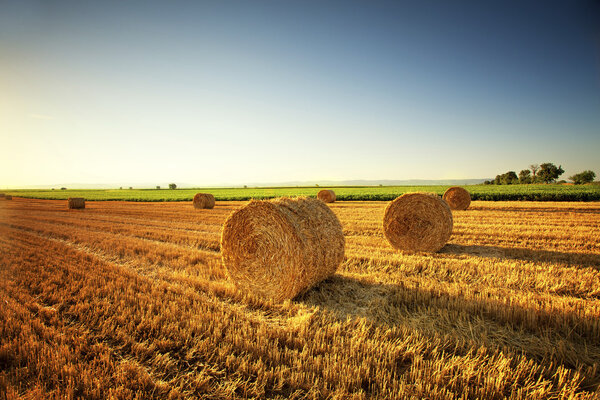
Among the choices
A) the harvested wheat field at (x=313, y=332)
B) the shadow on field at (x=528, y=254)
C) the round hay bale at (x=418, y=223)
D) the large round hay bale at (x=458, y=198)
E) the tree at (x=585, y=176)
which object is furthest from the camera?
the tree at (x=585, y=176)

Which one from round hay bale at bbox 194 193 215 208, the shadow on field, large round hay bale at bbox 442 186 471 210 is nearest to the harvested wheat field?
the shadow on field

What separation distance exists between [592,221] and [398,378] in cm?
1617

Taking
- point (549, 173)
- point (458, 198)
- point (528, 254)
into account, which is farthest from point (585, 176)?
point (528, 254)

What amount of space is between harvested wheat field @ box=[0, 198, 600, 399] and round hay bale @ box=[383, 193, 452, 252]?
157cm

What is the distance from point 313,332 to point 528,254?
7524 mm

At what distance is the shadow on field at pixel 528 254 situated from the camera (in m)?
7.41

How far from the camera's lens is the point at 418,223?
9.38 m

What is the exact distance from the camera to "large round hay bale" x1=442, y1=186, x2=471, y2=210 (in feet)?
67.7

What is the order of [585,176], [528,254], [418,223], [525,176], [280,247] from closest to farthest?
[280,247] → [528,254] → [418,223] → [585,176] → [525,176]

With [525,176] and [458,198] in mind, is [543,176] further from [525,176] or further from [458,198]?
[458,198]

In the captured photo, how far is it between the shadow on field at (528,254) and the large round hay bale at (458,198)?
40.6 ft

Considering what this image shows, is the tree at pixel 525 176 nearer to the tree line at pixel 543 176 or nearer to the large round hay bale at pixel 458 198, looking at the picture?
the tree line at pixel 543 176

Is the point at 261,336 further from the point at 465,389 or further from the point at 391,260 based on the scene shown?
the point at 391,260

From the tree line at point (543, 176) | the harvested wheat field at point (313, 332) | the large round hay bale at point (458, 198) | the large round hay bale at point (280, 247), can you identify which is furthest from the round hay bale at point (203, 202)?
the tree line at point (543, 176)
